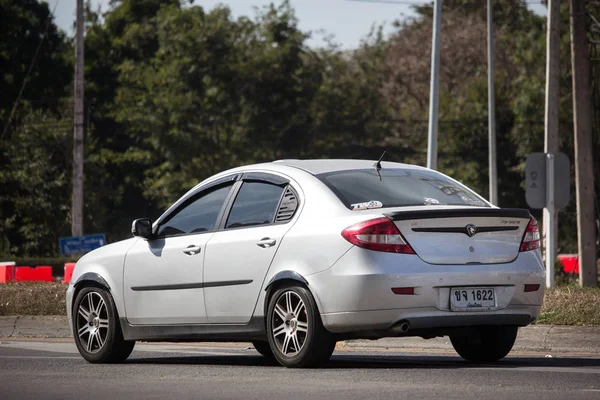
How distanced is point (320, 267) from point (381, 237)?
0.48 metres

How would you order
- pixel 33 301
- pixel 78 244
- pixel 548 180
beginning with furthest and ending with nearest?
1. pixel 78 244
2. pixel 548 180
3. pixel 33 301

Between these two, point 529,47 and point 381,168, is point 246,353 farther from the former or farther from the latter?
point 529,47

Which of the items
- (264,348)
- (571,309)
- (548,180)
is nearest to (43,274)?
(548,180)

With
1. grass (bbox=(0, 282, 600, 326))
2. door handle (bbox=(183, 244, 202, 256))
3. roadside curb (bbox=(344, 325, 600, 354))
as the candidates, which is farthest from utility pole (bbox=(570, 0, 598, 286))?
door handle (bbox=(183, 244, 202, 256))

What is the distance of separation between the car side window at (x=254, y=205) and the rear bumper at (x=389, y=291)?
0.91m

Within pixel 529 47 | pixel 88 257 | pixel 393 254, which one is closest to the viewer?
pixel 393 254

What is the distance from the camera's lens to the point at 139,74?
61.2 m

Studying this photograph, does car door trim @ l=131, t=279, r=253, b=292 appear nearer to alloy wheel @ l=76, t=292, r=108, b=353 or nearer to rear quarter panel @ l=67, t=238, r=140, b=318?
rear quarter panel @ l=67, t=238, r=140, b=318

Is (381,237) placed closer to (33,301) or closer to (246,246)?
(246,246)

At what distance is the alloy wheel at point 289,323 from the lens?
9367 mm

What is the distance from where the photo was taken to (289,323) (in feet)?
31.0

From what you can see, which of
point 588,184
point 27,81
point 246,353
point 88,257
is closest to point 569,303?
point 246,353

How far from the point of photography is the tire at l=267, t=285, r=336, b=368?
9227mm

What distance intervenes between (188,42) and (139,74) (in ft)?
17.8
